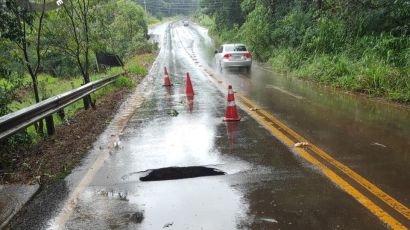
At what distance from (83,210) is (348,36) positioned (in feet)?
59.2

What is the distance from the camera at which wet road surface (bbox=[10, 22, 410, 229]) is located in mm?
4641

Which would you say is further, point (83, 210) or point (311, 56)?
point (311, 56)

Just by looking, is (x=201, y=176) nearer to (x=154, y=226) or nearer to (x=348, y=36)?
(x=154, y=226)

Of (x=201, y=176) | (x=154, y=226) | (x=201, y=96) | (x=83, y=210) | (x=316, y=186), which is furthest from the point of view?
(x=201, y=96)

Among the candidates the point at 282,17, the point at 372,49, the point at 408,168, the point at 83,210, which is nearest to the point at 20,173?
the point at 83,210

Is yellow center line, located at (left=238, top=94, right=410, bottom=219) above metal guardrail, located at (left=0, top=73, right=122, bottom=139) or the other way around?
the other way around

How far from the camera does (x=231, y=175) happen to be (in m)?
6.09

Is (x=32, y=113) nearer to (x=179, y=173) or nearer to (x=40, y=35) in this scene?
(x=179, y=173)

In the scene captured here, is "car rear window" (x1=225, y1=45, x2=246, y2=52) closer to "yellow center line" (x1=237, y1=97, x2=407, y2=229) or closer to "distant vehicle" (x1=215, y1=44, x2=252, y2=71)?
"distant vehicle" (x1=215, y1=44, x2=252, y2=71)

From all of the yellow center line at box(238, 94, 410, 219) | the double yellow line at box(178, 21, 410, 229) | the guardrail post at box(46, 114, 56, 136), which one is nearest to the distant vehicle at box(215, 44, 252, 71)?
the double yellow line at box(178, 21, 410, 229)

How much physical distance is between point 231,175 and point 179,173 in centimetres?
75

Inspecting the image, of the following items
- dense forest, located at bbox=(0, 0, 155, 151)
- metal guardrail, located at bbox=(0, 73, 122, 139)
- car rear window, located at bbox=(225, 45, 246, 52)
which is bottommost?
car rear window, located at bbox=(225, 45, 246, 52)

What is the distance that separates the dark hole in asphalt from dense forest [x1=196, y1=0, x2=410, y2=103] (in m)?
7.98

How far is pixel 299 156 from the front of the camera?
6.90 meters
